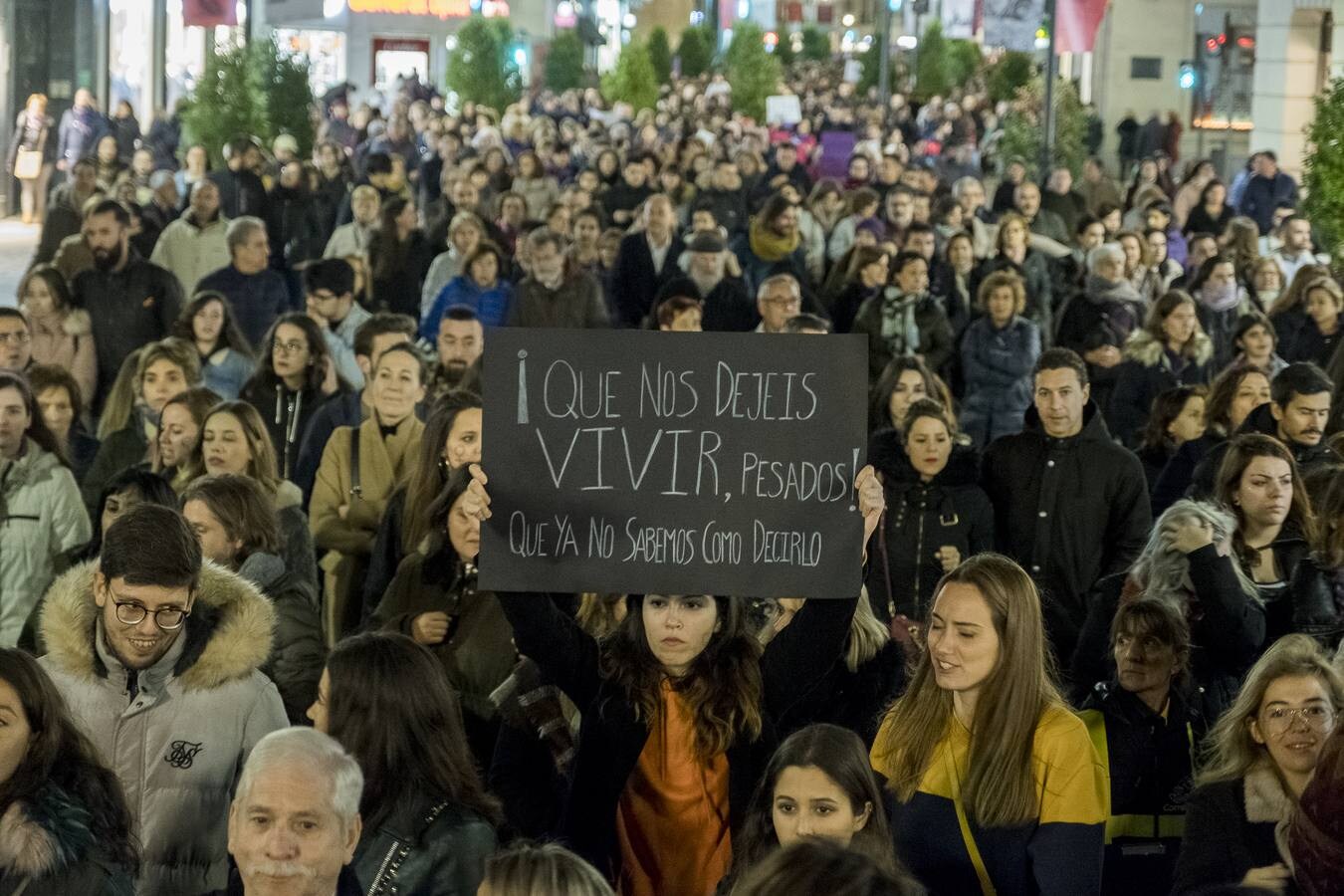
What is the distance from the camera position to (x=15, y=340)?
407 inches

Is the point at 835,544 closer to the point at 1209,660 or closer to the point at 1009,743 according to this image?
the point at 1009,743

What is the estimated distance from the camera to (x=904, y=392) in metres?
9.80

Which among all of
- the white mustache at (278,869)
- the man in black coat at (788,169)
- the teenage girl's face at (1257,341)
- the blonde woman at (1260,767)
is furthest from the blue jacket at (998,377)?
the man in black coat at (788,169)

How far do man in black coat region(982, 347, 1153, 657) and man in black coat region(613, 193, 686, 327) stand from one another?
761 cm

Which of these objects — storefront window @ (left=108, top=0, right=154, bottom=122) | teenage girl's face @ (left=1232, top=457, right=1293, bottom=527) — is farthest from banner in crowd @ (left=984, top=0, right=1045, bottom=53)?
teenage girl's face @ (left=1232, top=457, right=1293, bottom=527)

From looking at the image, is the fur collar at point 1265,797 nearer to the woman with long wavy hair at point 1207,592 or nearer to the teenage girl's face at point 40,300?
the woman with long wavy hair at point 1207,592

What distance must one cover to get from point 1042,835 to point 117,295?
30.0ft

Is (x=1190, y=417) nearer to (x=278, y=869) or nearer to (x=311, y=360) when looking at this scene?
(x=311, y=360)

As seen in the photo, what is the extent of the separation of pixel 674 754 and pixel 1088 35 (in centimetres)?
2741

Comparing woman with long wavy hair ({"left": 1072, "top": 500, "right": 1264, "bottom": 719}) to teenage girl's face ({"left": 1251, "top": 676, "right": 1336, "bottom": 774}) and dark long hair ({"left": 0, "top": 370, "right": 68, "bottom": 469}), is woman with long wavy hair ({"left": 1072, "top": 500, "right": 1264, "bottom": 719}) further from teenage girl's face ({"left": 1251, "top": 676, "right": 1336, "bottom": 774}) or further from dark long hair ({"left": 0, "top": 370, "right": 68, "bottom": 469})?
dark long hair ({"left": 0, "top": 370, "right": 68, "bottom": 469})

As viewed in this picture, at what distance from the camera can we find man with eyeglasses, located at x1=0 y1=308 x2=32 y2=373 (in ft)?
33.7

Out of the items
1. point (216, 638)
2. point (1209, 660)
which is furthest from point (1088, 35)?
point (216, 638)

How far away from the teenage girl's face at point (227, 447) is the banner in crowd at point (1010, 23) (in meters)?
23.2

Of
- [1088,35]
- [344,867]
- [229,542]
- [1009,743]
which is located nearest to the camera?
[344,867]
